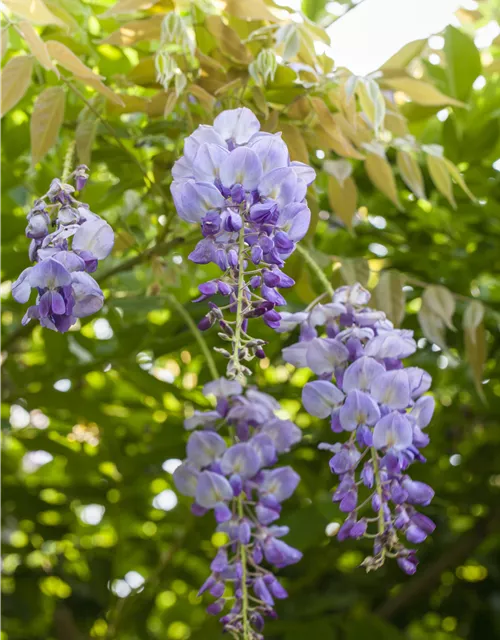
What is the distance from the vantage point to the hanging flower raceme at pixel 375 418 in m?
0.61

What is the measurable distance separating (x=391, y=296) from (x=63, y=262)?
424mm

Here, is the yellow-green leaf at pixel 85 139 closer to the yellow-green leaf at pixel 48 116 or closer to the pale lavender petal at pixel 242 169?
the yellow-green leaf at pixel 48 116

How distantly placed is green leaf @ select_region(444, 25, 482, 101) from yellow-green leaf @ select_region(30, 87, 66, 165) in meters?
0.57

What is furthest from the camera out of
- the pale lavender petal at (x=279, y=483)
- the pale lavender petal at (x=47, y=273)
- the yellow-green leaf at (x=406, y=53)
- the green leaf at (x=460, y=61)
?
the green leaf at (x=460, y=61)

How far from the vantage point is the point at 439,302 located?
875mm

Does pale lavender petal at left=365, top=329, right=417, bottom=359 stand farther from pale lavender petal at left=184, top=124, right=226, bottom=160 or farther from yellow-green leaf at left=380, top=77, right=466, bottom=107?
yellow-green leaf at left=380, top=77, right=466, bottom=107

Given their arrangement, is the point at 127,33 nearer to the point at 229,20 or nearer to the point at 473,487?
the point at 229,20

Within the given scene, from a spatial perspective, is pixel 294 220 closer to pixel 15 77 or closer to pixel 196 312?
pixel 15 77

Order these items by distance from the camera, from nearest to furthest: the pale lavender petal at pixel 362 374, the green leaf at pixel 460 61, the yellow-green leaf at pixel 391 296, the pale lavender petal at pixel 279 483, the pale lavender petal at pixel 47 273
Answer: the pale lavender petal at pixel 47 273 < the pale lavender petal at pixel 362 374 < the pale lavender petal at pixel 279 483 < the yellow-green leaf at pixel 391 296 < the green leaf at pixel 460 61

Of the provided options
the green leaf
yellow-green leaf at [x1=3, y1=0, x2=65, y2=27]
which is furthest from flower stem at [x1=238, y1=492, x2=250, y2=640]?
the green leaf

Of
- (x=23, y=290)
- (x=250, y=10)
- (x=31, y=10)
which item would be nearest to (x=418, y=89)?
(x=250, y=10)

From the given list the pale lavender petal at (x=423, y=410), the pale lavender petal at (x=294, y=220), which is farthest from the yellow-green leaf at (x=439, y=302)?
the pale lavender petal at (x=294, y=220)

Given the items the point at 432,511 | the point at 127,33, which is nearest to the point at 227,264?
the point at 127,33

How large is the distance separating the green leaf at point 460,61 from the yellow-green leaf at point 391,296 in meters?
0.37
